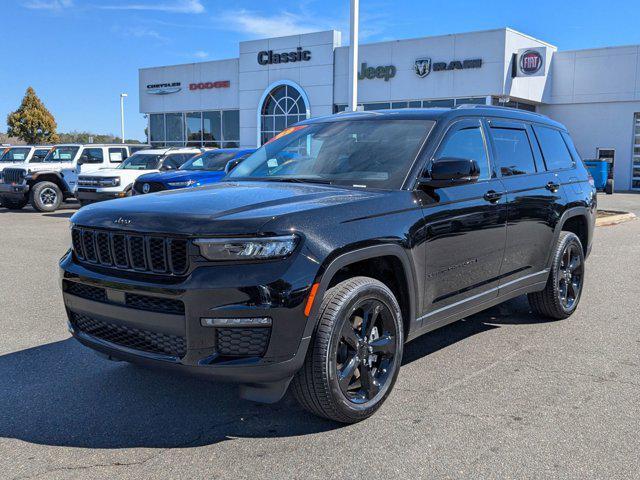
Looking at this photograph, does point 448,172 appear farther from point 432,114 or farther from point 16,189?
point 16,189

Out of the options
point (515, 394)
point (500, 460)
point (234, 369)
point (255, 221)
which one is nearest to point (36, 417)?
point (234, 369)

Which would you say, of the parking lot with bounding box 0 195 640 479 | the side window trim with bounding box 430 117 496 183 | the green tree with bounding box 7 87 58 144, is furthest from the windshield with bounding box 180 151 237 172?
the green tree with bounding box 7 87 58 144

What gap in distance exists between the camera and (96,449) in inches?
132

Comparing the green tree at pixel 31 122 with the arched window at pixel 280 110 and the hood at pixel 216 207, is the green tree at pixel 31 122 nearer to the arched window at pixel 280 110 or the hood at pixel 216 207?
the arched window at pixel 280 110

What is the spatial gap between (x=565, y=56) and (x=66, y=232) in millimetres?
25887

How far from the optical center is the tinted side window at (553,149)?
5.72m

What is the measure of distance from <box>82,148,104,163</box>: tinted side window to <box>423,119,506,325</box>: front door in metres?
15.5

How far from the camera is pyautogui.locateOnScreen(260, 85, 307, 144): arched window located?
32.5 meters

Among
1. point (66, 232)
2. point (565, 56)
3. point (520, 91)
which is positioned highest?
point (565, 56)

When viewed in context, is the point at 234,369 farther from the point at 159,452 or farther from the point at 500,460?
the point at 500,460

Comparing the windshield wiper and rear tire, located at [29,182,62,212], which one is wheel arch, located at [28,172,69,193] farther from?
the windshield wiper

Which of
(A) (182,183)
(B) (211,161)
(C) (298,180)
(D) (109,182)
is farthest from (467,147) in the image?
(D) (109,182)

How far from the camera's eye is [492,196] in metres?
4.66

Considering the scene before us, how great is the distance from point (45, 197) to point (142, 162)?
330cm
